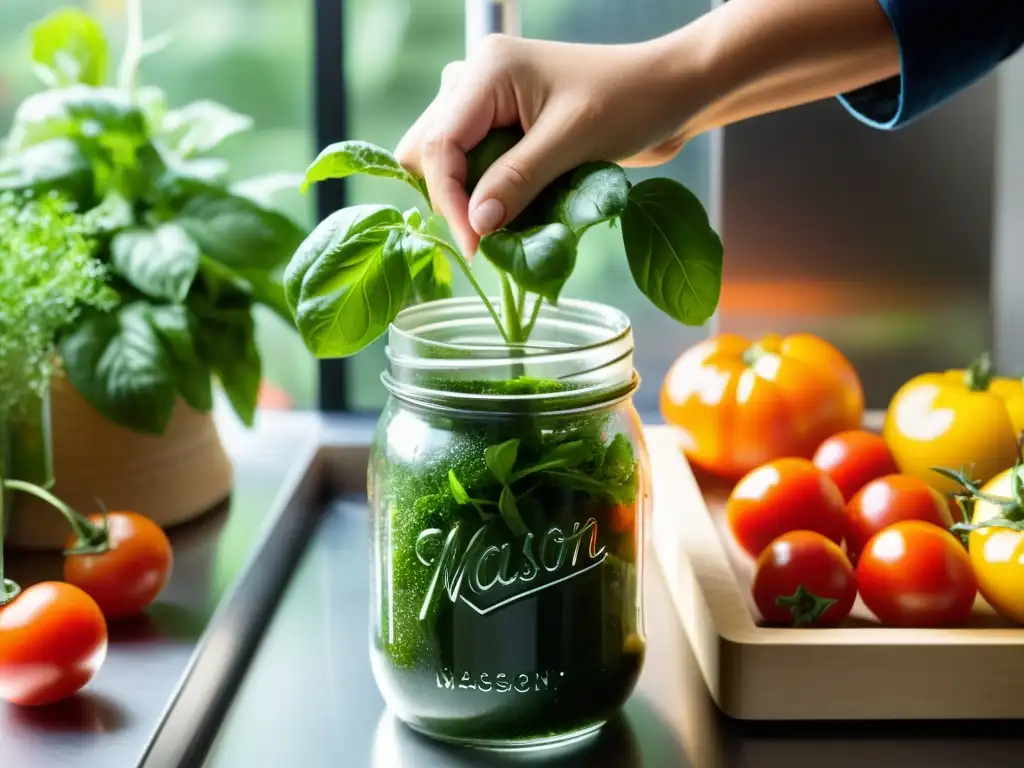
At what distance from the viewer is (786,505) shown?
3.08ft

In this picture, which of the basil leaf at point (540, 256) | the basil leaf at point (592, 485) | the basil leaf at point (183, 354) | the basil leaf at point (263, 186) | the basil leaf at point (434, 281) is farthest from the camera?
the basil leaf at point (263, 186)

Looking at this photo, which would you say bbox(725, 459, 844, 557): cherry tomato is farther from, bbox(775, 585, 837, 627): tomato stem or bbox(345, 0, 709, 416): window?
bbox(345, 0, 709, 416): window

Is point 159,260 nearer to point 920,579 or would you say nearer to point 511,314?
point 511,314

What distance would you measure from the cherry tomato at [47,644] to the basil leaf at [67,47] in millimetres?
525

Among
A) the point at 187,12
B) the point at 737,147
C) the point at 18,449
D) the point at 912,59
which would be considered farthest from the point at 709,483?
the point at 187,12

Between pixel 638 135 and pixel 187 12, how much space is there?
100 cm

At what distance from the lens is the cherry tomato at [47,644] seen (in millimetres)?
765

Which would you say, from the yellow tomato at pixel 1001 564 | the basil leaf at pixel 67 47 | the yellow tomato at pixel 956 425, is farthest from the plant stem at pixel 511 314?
the basil leaf at pixel 67 47

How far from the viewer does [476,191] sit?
66 centimetres

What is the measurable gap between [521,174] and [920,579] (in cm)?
38

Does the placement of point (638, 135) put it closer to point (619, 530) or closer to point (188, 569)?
point (619, 530)

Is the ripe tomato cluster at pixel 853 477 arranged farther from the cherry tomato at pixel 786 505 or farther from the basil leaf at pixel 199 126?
the basil leaf at pixel 199 126

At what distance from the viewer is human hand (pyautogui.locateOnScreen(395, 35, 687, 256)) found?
0.67 m

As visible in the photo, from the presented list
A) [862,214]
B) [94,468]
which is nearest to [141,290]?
[94,468]
